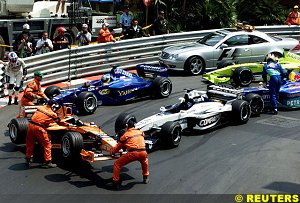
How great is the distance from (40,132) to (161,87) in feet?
18.5

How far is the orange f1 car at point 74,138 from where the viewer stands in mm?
9727

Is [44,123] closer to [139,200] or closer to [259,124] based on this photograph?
[139,200]

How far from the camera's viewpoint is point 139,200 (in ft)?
27.6

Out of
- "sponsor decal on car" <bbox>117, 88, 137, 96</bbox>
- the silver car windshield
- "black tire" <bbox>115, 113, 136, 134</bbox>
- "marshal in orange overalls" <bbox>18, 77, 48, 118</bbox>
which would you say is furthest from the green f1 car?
"marshal in orange overalls" <bbox>18, 77, 48, 118</bbox>

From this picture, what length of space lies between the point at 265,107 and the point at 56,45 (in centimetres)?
890

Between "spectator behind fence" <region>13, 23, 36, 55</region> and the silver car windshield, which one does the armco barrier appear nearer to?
the silver car windshield

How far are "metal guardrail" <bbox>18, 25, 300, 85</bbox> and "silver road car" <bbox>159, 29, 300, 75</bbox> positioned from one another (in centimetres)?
105

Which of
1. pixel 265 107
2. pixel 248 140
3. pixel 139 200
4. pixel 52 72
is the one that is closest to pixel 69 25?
pixel 52 72

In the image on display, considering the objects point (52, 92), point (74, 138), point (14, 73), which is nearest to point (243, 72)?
point (52, 92)

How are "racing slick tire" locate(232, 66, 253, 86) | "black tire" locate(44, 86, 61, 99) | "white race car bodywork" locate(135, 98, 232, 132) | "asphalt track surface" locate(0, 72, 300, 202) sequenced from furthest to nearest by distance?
"racing slick tire" locate(232, 66, 253, 86), "black tire" locate(44, 86, 61, 99), "white race car bodywork" locate(135, 98, 232, 132), "asphalt track surface" locate(0, 72, 300, 202)

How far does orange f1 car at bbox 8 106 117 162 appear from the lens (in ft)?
31.9

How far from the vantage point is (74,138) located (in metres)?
9.77

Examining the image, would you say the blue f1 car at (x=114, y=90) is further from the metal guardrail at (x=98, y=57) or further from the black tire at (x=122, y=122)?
the metal guardrail at (x=98, y=57)

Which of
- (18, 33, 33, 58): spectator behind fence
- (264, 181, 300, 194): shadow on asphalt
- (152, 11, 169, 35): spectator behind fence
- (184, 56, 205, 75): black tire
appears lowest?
(264, 181, 300, 194): shadow on asphalt
